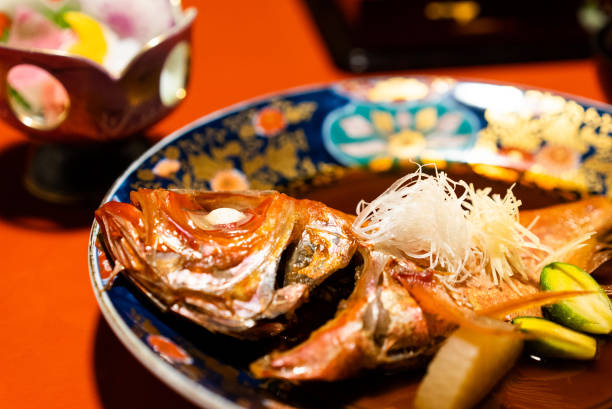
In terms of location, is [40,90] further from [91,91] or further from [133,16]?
[133,16]

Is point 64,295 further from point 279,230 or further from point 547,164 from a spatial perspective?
point 547,164

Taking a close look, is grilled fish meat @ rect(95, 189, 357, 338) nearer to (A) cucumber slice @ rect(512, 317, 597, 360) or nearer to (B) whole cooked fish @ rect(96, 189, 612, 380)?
(B) whole cooked fish @ rect(96, 189, 612, 380)

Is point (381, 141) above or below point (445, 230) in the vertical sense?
above

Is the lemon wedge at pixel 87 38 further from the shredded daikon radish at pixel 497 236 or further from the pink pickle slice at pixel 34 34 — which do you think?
the shredded daikon radish at pixel 497 236

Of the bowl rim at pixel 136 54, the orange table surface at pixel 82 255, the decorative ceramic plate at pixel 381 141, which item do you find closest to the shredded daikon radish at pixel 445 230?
the decorative ceramic plate at pixel 381 141

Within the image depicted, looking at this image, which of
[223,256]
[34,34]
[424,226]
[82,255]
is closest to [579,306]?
[424,226]

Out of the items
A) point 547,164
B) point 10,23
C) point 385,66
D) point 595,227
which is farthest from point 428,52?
point 10,23
